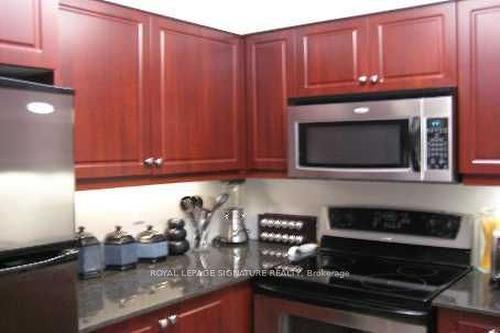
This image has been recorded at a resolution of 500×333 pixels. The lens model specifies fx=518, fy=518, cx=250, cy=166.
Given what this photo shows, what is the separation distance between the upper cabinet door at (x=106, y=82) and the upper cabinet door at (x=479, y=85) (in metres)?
1.35

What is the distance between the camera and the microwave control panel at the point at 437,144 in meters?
2.15

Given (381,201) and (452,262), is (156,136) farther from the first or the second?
(452,262)

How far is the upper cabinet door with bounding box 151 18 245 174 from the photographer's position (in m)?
2.36

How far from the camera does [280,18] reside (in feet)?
9.24

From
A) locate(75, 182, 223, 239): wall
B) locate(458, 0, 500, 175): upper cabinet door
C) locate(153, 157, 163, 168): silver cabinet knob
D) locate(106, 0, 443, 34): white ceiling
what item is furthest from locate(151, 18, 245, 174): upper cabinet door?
locate(458, 0, 500, 175): upper cabinet door

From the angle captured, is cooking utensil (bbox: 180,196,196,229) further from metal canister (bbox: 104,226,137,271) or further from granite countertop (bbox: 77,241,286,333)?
metal canister (bbox: 104,226,137,271)

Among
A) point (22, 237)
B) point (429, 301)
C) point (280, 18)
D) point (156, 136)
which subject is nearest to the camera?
point (22, 237)

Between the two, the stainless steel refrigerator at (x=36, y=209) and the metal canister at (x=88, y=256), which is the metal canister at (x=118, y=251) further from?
the stainless steel refrigerator at (x=36, y=209)

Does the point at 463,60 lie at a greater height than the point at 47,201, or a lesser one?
greater

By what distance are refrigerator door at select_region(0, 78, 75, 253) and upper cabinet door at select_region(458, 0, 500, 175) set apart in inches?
61.6

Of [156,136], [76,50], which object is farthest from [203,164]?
[76,50]

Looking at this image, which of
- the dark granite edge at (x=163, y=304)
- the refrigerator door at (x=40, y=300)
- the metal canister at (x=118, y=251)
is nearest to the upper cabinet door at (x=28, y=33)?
the refrigerator door at (x=40, y=300)

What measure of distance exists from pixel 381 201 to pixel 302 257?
50 cm

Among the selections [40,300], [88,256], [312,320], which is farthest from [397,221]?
[40,300]
